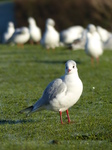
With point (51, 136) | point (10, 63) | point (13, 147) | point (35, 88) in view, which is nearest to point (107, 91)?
point (35, 88)

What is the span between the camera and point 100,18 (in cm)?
2277

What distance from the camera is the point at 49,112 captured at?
7.24 metres

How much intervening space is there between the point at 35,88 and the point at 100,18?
1379 centimetres

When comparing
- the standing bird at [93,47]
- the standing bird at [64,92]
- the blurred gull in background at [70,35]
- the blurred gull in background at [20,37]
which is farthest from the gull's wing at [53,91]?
the blurred gull in background at [70,35]

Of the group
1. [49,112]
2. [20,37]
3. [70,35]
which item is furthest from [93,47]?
[70,35]

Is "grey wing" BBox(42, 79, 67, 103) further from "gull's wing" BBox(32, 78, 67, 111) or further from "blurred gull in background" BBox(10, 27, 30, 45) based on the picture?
"blurred gull in background" BBox(10, 27, 30, 45)

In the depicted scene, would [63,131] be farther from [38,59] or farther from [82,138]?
[38,59]

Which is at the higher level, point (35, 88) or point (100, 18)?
point (100, 18)

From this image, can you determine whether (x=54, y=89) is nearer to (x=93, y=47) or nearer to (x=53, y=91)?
(x=53, y=91)

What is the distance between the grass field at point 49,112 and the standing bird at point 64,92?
0.91 feet

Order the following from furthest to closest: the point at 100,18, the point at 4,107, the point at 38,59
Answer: the point at 100,18 → the point at 38,59 → the point at 4,107

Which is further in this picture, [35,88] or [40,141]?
[35,88]

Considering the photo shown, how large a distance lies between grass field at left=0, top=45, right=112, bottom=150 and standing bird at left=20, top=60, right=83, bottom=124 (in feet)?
0.91

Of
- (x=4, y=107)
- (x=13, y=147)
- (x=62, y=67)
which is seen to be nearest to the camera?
(x=13, y=147)
